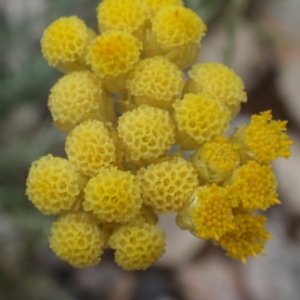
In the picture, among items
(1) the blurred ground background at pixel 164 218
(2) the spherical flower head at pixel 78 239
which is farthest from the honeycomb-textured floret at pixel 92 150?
(1) the blurred ground background at pixel 164 218

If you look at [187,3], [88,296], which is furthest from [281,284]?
[187,3]

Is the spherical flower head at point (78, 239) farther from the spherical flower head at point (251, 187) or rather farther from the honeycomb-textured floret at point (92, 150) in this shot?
the spherical flower head at point (251, 187)

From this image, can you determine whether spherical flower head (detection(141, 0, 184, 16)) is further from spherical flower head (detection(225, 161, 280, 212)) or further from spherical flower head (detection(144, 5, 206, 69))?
spherical flower head (detection(225, 161, 280, 212))

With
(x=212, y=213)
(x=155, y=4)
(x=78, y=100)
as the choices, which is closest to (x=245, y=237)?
(x=212, y=213)

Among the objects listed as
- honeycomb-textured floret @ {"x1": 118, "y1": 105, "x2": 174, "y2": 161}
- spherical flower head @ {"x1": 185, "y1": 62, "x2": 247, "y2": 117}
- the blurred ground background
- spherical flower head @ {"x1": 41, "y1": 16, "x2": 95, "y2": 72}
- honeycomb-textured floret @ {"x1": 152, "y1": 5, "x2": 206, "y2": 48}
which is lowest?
the blurred ground background

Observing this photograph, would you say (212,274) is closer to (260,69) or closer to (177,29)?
(260,69)

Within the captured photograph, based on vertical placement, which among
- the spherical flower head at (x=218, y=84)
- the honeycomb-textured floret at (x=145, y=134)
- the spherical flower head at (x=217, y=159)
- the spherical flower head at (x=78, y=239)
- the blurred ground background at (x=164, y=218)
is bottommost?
the blurred ground background at (x=164, y=218)

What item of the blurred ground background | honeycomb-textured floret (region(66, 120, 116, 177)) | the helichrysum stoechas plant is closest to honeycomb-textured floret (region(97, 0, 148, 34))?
the helichrysum stoechas plant
